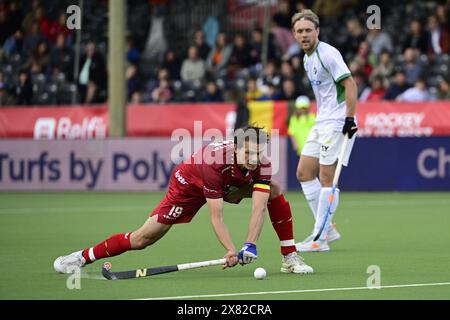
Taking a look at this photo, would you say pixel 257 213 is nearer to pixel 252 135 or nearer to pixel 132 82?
pixel 252 135

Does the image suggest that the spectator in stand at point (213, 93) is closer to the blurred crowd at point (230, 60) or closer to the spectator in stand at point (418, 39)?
the blurred crowd at point (230, 60)

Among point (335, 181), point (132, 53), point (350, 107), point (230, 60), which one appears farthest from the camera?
point (132, 53)

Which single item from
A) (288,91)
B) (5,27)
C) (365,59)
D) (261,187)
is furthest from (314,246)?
(5,27)

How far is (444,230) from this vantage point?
14016 millimetres

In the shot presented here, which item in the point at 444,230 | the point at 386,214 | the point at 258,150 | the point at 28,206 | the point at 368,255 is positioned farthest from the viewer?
the point at 28,206

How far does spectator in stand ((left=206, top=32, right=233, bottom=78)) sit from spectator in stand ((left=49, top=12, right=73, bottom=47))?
322 cm

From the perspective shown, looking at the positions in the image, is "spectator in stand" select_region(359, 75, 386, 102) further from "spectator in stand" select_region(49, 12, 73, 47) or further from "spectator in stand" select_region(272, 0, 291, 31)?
"spectator in stand" select_region(49, 12, 73, 47)

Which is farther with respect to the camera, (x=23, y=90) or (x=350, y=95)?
(x=23, y=90)

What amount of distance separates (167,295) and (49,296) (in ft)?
2.72

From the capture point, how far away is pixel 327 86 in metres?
11.9

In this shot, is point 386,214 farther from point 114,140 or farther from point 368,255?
point 114,140

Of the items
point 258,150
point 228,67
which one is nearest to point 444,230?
point 258,150

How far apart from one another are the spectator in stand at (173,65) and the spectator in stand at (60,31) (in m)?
2.28

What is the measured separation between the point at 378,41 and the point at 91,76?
6214 millimetres
